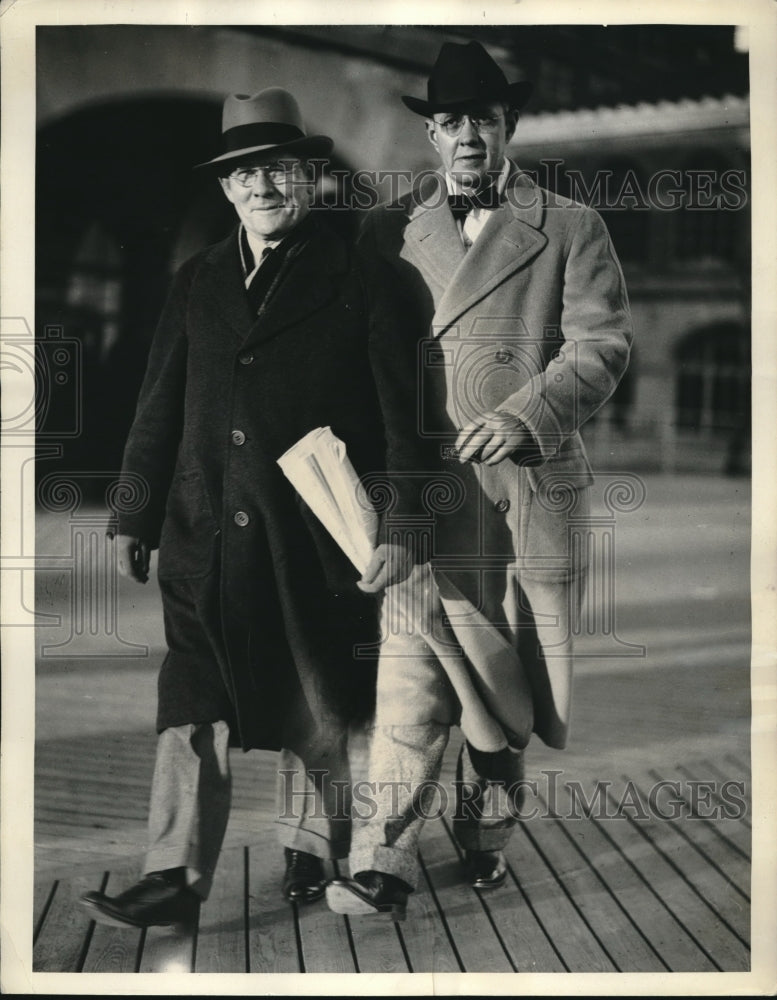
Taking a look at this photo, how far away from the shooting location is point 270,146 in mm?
3771

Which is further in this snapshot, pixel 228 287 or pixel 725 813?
pixel 725 813

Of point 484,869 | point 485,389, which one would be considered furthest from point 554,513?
point 484,869

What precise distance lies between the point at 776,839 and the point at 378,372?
2.03 m

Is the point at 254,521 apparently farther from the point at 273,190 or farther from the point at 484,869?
the point at 484,869

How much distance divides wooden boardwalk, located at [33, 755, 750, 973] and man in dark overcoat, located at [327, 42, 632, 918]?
152mm

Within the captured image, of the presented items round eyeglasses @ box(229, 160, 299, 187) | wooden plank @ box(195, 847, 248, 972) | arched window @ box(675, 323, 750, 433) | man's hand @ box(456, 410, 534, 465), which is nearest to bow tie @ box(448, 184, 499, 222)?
round eyeglasses @ box(229, 160, 299, 187)

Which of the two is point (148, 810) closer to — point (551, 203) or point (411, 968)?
point (411, 968)

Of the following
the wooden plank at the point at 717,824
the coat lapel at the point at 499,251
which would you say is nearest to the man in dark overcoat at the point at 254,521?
the coat lapel at the point at 499,251

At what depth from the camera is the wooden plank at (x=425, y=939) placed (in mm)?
3848

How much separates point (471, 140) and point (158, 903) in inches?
104

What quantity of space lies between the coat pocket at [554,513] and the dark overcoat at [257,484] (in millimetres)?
509

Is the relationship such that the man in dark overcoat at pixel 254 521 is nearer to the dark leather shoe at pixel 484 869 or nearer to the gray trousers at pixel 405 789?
the gray trousers at pixel 405 789

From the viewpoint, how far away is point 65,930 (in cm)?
389

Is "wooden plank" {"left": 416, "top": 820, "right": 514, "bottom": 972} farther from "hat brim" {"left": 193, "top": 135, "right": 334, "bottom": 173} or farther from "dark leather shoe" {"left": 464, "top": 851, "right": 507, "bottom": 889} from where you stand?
"hat brim" {"left": 193, "top": 135, "right": 334, "bottom": 173}
